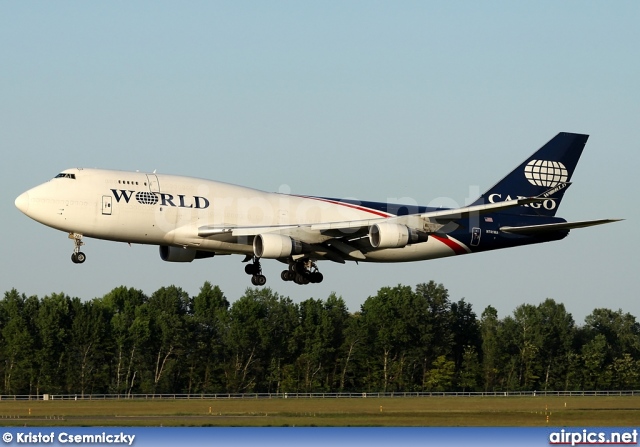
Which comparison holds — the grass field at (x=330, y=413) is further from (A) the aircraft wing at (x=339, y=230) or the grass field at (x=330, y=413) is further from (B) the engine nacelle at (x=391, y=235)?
(A) the aircraft wing at (x=339, y=230)

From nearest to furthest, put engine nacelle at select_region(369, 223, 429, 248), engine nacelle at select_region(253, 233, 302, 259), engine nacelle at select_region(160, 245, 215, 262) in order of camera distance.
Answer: engine nacelle at select_region(253, 233, 302, 259)
engine nacelle at select_region(369, 223, 429, 248)
engine nacelle at select_region(160, 245, 215, 262)

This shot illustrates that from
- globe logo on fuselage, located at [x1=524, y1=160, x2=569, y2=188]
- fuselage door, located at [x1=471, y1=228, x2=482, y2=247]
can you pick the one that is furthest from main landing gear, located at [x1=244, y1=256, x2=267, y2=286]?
globe logo on fuselage, located at [x1=524, y1=160, x2=569, y2=188]

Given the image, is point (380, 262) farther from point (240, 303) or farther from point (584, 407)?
point (240, 303)

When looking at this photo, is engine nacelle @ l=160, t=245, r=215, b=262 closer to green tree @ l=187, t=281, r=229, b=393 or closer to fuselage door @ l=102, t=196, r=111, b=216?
fuselage door @ l=102, t=196, r=111, b=216

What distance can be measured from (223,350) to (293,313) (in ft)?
32.2

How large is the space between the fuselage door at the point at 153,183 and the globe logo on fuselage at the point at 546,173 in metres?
22.5

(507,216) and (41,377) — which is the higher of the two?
(507,216)

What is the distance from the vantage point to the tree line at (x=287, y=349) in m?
109

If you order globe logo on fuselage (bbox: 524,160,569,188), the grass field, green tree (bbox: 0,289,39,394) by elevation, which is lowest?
the grass field

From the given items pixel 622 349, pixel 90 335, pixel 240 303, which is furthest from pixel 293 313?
pixel 622 349

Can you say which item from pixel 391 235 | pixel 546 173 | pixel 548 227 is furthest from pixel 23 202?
pixel 546 173

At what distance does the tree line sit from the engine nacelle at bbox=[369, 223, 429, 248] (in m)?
49.0

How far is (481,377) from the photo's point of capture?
118 m

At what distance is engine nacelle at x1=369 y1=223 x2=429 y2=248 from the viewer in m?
59.8
